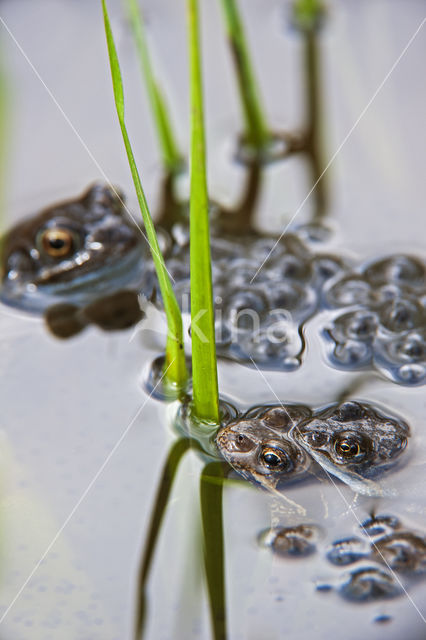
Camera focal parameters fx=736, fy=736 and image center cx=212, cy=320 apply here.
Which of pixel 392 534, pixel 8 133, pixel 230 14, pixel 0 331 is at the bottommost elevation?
pixel 392 534

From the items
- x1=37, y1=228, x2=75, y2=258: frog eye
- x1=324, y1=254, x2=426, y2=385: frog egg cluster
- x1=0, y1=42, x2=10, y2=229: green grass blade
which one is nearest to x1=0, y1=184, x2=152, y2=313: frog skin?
x1=37, y1=228, x2=75, y2=258: frog eye

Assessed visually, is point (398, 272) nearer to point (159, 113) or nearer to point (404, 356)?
point (404, 356)

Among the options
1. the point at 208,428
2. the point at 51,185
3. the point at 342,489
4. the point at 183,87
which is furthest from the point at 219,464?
the point at 183,87

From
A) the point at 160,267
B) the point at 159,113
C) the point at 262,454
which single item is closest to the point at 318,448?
the point at 262,454

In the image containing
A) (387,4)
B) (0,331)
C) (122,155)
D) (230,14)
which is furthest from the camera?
(387,4)

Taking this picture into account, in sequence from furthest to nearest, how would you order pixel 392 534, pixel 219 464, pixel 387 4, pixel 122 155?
1. pixel 387 4
2. pixel 122 155
3. pixel 219 464
4. pixel 392 534

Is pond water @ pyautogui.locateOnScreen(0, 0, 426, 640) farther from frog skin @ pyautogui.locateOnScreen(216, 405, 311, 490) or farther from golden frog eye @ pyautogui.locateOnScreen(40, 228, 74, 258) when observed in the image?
golden frog eye @ pyautogui.locateOnScreen(40, 228, 74, 258)

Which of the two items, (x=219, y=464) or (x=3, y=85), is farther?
(x=3, y=85)

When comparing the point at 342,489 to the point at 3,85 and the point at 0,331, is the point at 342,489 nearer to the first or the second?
the point at 0,331

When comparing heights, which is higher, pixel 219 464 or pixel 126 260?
pixel 126 260
